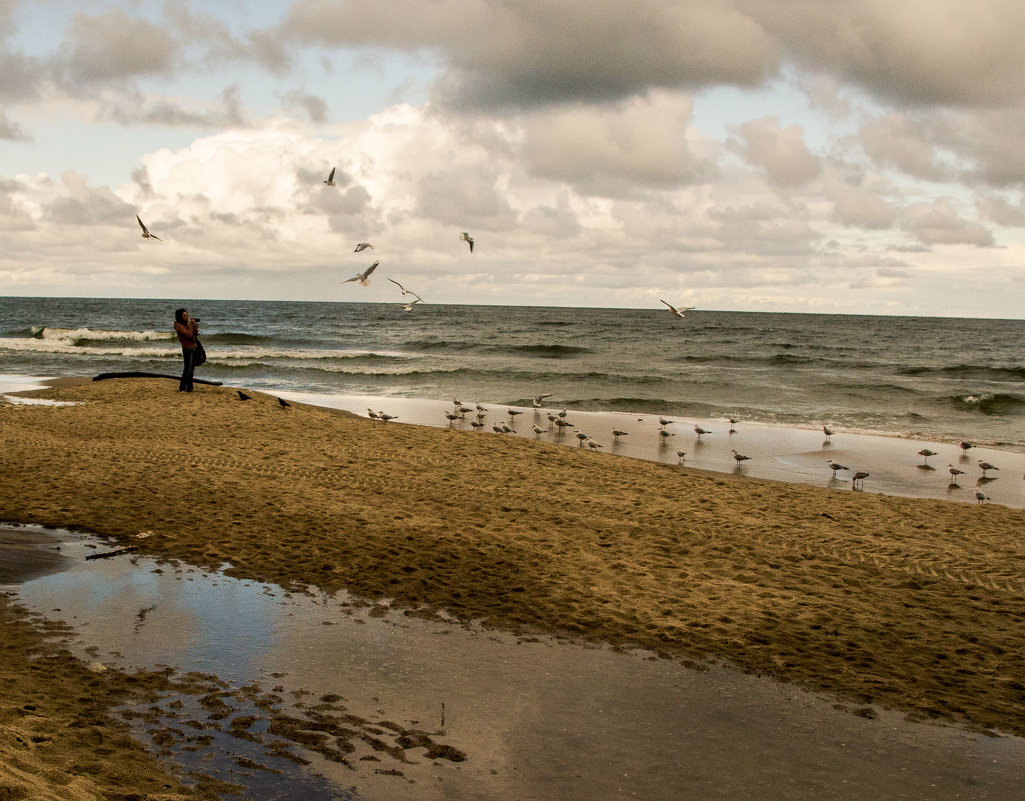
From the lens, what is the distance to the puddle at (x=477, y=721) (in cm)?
Answer: 414

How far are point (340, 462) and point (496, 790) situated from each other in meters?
8.09

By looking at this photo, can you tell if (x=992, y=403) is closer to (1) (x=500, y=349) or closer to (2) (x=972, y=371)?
(2) (x=972, y=371)

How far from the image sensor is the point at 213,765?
13.1 ft

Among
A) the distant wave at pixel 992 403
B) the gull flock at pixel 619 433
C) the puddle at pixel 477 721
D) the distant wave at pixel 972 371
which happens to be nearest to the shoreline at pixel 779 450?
the gull flock at pixel 619 433

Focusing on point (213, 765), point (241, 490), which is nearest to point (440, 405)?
point (241, 490)

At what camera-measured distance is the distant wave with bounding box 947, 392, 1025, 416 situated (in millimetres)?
26125

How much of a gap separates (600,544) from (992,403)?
2481 centimetres

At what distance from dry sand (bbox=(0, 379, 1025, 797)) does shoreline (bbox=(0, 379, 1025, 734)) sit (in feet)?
0.09

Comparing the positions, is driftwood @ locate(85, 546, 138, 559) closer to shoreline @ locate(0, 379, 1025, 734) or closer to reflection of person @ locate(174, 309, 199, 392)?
shoreline @ locate(0, 379, 1025, 734)

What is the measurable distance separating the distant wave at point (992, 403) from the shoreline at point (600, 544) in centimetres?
1762

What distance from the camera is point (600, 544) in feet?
27.0

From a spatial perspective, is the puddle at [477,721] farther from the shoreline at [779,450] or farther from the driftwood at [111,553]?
the shoreline at [779,450]

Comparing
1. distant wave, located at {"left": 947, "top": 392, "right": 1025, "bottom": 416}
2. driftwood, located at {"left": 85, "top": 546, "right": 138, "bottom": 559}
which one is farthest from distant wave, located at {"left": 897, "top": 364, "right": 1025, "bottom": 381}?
driftwood, located at {"left": 85, "top": 546, "right": 138, "bottom": 559}

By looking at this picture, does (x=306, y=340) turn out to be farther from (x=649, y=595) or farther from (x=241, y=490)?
(x=649, y=595)
